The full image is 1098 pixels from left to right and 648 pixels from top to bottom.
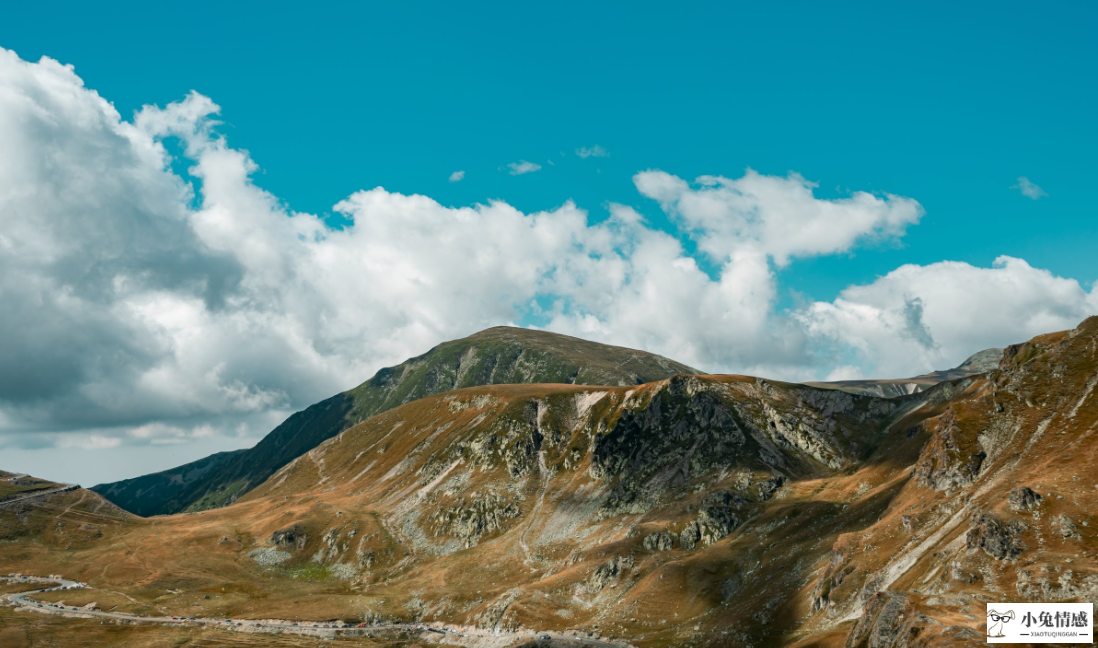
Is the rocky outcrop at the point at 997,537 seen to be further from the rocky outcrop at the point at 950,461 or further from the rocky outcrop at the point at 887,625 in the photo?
the rocky outcrop at the point at 950,461

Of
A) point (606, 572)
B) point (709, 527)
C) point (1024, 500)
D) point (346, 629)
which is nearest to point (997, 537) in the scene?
point (1024, 500)

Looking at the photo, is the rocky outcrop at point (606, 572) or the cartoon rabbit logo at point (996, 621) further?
the rocky outcrop at point (606, 572)

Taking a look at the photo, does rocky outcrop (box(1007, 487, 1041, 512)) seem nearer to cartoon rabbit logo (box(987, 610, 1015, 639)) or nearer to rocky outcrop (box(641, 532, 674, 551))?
cartoon rabbit logo (box(987, 610, 1015, 639))

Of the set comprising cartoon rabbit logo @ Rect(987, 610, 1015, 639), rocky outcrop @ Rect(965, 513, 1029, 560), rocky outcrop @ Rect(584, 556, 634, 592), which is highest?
rocky outcrop @ Rect(965, 513, 1029, 560)

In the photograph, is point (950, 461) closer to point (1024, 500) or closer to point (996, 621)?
point (1024, 500)

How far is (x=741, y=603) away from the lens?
14062 centimetres

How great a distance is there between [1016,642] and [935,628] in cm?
761

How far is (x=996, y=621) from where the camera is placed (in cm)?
7012

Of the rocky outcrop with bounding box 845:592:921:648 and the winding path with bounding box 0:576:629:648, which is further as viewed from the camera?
the winding path with bounding box 0:576:629:648

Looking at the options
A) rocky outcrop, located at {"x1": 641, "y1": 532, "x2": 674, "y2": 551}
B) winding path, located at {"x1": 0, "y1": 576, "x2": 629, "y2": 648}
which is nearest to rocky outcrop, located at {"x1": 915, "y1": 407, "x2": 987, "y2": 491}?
rocky outcrop, located at {"x1": 641, "y1": 532, "x2": 674, "y2": 551}

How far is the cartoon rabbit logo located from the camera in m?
68.2

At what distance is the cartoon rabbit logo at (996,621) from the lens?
68.2 meters

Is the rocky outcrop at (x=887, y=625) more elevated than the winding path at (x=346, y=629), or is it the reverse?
the rocky outcrop at (x=887, y=625)

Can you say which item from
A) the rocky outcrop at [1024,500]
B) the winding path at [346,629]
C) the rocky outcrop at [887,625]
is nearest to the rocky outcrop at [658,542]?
Result: the winding path at [346,629]
